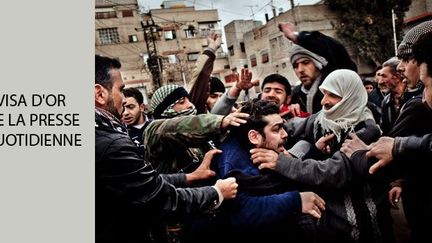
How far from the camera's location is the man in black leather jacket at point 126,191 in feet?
5.10

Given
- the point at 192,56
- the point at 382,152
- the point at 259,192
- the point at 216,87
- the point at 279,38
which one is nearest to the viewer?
the point at 382,152

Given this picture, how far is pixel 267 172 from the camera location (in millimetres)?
2037

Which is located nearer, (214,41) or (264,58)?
(214,41)

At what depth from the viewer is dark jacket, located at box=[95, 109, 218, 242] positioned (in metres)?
1.55

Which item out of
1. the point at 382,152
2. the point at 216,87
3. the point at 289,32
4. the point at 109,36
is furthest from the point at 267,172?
the point at 109,36

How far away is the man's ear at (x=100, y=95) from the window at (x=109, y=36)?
3252 cm

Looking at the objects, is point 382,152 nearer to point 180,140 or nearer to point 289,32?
point 180,140

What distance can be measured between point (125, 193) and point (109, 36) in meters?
33.4

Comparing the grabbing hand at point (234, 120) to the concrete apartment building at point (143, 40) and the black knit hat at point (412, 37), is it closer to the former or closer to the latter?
the black knit hat at point (412, 37)

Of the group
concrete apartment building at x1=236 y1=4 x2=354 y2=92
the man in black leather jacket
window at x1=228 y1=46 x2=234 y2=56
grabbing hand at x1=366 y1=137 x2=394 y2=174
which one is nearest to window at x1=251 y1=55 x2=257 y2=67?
concrete apartment building at x1=236 y1=4 x2=354 y2=92

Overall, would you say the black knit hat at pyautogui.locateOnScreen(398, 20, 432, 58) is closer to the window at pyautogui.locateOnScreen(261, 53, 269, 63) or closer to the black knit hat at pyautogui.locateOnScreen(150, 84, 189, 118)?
the black knit hat at pyautogui.locateOnScreen(150, 84, 189, 118)

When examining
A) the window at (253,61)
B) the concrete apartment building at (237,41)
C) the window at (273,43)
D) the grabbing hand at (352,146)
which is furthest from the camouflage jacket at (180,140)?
the concrete apartment building at (237,41)
